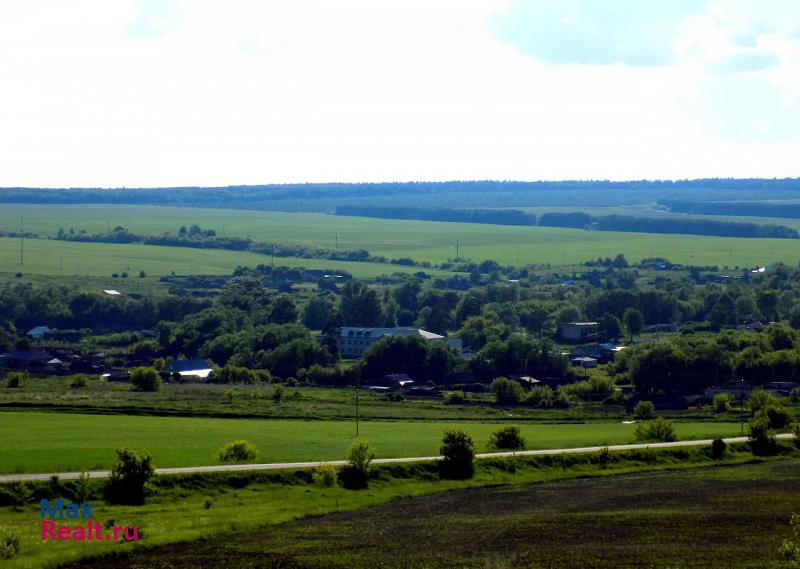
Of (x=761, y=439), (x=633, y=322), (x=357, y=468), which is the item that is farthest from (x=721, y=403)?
(x=633, y=322)

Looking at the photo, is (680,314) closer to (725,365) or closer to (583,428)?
(725,365)

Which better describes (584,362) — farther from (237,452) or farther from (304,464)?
(304,464)

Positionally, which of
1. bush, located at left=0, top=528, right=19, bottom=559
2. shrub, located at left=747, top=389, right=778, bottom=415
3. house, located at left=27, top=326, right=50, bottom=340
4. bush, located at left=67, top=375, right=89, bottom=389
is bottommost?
house, located at left=27, top=326, right=50, bottom=340

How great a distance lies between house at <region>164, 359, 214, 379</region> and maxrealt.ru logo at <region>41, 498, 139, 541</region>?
150ft

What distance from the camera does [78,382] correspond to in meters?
71.4

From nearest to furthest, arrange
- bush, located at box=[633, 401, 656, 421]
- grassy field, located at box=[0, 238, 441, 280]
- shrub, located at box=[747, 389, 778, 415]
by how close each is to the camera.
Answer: shrub, located at box=[747, 389, 778, 415], bush, located at box=[633, 401, 656, 421], grassy field, located at box=[0, 238, 441, 280]

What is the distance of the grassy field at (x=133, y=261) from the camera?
15062 centimetres

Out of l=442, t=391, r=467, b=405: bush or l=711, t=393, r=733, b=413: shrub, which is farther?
l=442, t=391, r=467, b=405: bush

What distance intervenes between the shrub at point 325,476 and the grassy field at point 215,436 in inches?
131

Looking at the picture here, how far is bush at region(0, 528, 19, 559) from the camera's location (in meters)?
28.4

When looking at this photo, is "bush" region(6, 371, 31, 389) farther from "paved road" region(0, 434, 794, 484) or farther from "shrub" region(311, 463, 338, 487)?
"shrub" region(311, 463, 338, 487)

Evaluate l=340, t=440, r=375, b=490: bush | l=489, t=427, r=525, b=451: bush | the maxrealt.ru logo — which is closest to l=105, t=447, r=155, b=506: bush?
the maxrealt.ru logo

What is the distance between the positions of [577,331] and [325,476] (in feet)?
211

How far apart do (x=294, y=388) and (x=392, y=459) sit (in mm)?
32435
